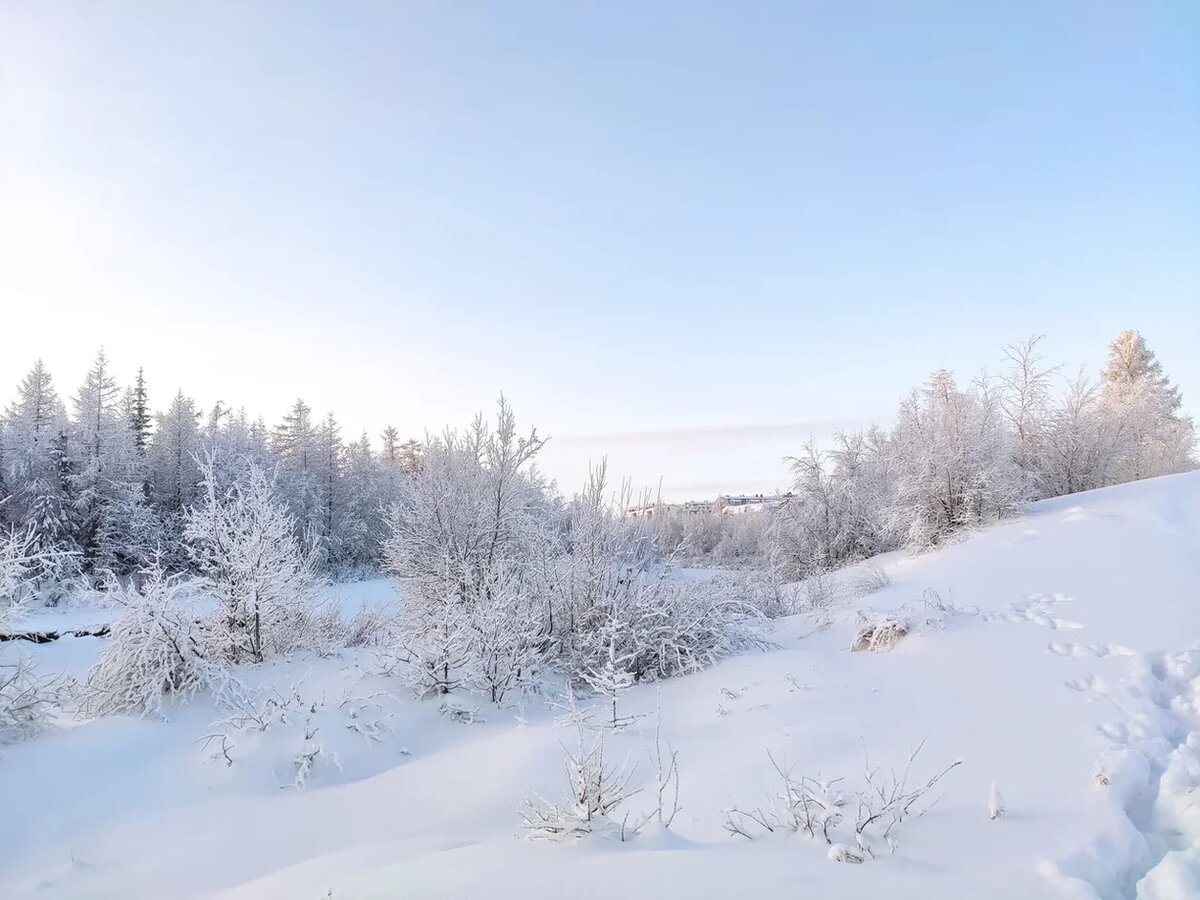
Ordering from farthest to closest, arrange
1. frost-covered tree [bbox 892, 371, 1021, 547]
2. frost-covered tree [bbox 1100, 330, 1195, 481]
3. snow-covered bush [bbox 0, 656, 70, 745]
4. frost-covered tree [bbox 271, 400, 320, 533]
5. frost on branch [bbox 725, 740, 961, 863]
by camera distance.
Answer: frost-covered tree [bbox 271, 400, 320, 533], frost-covered tree [bbox 1100, 330, 1195, 481], frost-covered tree [bbox 892, 371, 1021, 547], snow-covered bush [bbox 0, 656, 70, 745], frost on branch [bbox 725, 740, 961, 863]

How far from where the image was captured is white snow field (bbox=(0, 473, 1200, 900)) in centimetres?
308

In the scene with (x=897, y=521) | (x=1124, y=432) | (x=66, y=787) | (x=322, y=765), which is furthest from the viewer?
(x=1124, y=432)

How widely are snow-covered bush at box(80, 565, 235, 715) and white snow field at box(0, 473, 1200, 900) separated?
0.31 metres

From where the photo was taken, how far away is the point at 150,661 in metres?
6.75

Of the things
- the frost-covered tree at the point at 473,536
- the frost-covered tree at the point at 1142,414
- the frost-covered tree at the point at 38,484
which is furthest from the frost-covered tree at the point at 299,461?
the frost-covered tree at the point at 1142,414

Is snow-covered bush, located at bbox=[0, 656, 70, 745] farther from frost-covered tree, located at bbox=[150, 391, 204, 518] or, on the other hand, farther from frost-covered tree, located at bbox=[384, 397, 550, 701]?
frost-covered tree, located at bbox=[150, 391, 204, 518]

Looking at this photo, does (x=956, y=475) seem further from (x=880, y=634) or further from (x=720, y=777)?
(x=720, y=777)

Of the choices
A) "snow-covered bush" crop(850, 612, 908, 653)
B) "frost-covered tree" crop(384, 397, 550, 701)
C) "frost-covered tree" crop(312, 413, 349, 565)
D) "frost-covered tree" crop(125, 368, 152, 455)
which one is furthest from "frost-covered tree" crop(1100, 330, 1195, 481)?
"frost-covered tree" crop(125, 368, 152, 455)

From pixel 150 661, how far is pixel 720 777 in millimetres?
6091

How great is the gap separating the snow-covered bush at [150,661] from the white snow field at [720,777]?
313mm

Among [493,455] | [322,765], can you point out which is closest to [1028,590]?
[493,455]

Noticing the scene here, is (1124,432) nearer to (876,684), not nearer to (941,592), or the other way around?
(941,592)

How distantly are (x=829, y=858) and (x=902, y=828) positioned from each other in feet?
2.59

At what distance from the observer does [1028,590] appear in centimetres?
910
